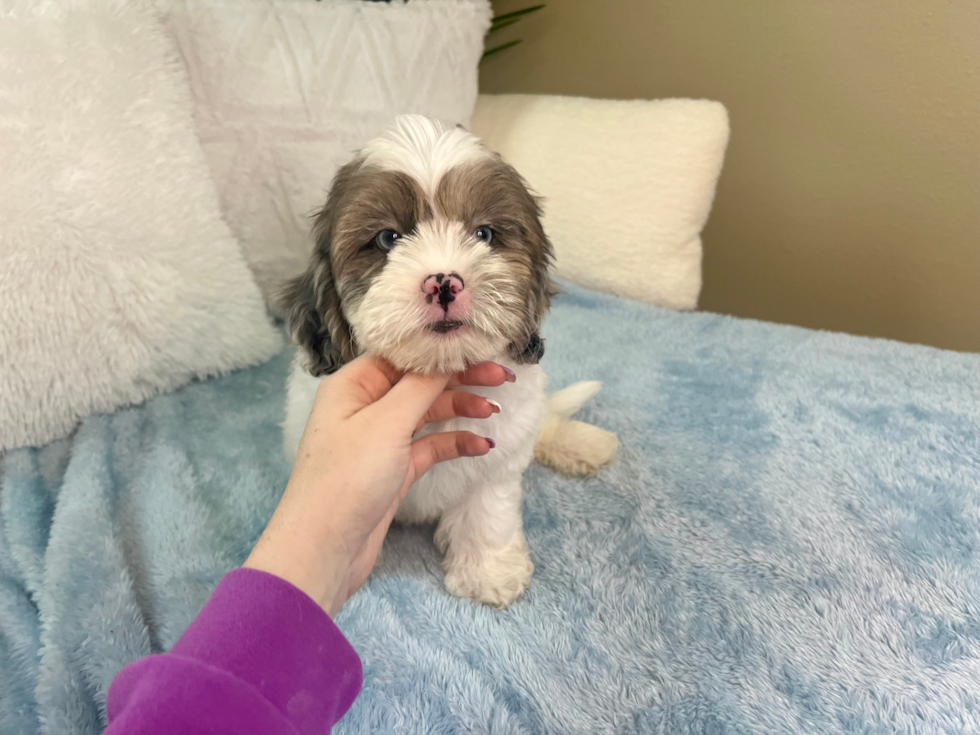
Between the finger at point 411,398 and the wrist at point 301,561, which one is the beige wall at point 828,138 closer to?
the finger at point 411,398

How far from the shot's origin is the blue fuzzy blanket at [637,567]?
35.4 inches

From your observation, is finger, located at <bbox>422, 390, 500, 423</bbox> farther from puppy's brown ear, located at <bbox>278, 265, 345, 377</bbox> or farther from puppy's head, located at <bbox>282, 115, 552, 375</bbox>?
puppy's brown ear, located at <bbox>278, 265, 345, 377</bbox>

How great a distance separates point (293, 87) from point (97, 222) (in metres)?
0.64

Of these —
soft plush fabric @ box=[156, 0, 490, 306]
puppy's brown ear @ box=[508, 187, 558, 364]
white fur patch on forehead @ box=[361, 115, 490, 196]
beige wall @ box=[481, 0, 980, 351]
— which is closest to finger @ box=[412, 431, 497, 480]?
puppy's brown ear @ box=[508, 187, 558, 364]

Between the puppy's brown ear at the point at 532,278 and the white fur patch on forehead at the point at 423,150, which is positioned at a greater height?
the white fur patch on forehead at the point at 423,150

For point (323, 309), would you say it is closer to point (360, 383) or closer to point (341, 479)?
point (360, 383)

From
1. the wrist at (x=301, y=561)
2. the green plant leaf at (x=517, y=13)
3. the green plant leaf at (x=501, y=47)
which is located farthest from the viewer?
the green plant leaf at (x=501, y=47)

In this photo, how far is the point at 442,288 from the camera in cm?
83

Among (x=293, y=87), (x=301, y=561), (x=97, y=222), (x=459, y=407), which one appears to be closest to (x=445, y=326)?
(x=459, y=407)

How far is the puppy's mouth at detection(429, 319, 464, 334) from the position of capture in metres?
0.85

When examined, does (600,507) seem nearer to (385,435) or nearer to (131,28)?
(385,435)

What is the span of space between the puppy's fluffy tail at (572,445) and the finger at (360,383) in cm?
56

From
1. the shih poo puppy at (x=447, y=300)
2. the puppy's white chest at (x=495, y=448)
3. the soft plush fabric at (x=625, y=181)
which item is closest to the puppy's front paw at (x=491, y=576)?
the shih poo puppy at (x=447, y=300)

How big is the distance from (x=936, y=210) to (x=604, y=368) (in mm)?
1236
